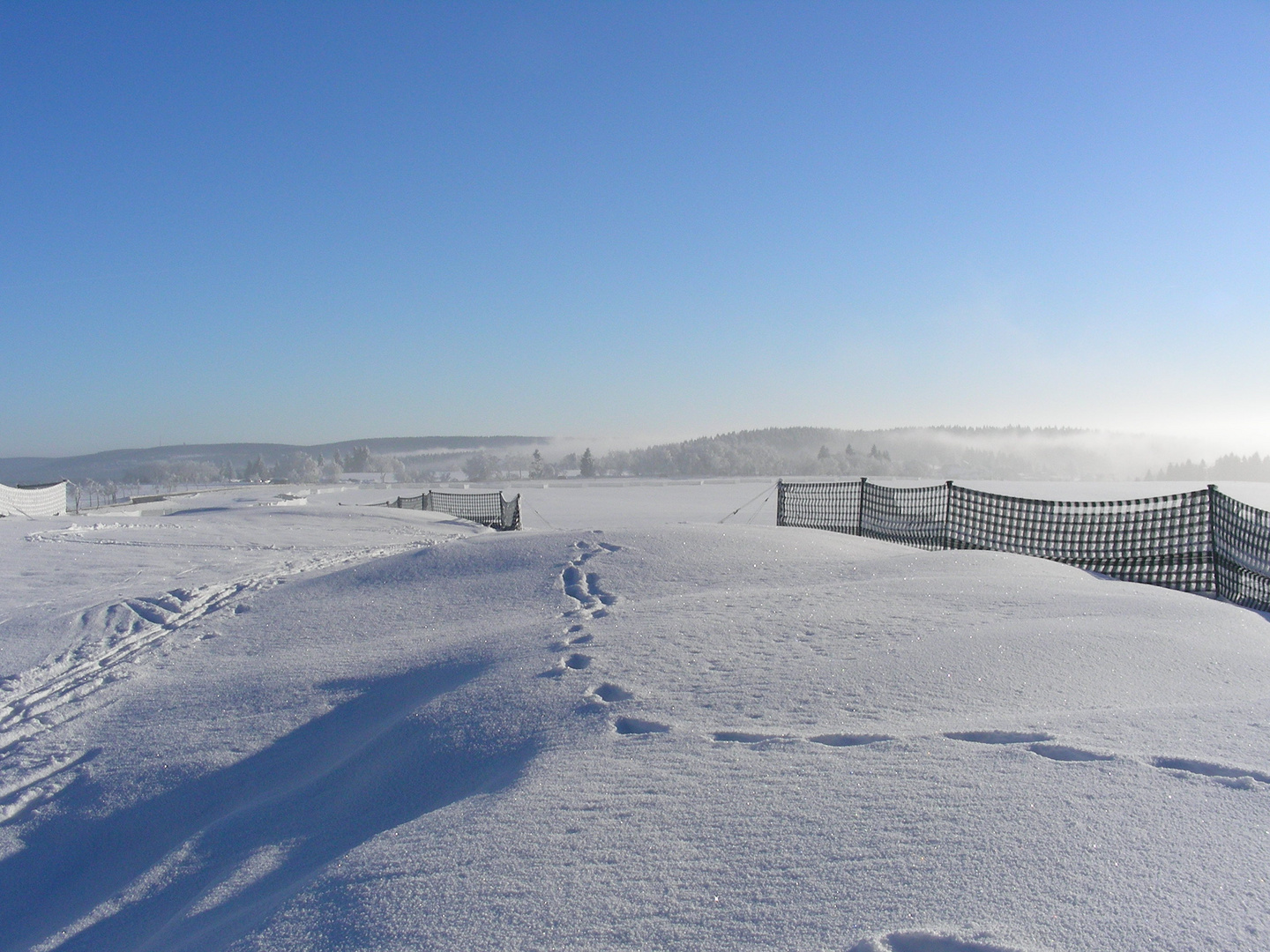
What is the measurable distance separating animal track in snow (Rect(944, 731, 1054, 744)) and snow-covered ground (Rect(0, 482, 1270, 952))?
0.04ft

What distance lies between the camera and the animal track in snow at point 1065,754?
9.32 feet

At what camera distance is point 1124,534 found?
10.9 meters

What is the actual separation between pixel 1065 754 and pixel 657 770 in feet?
4.96

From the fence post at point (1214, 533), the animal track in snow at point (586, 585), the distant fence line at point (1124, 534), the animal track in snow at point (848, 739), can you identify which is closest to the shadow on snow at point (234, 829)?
the animal track in snow at point (848, 739)

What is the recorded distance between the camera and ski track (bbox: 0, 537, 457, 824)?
419 cm

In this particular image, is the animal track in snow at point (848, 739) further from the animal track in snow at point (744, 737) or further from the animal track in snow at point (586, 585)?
the animal track in snow at point (586, 585)

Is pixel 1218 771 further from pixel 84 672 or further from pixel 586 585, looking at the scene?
pixel 84 672

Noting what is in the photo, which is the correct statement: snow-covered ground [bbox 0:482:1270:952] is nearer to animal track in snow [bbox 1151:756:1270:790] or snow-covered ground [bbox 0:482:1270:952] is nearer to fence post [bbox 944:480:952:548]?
animal track in snow [bbox 1151:756:1270:790]

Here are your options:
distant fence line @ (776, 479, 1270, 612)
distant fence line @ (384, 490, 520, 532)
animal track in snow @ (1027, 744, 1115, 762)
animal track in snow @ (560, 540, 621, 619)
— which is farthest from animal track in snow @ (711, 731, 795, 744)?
distant fence line @ (384, 490, 520, 532)

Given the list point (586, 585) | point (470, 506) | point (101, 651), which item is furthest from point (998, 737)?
point (470, 506)

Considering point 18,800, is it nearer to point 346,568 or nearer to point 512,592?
point 512,592

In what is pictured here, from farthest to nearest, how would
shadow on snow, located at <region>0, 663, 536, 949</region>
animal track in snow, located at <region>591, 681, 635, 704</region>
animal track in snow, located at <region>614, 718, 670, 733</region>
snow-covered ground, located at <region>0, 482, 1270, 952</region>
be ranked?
1. animal track in snow, located at <region>591, 681, 635, 704</region>
2. animal track in snow, located at <region>614, 718, 670, 733</region>
3. shadow on snow, located at <region>0, 663, 536, 949</region>
4. snow-covered ground, located at <region>0, 482, 1270, 952</region>

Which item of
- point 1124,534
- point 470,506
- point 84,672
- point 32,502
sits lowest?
point 470,506

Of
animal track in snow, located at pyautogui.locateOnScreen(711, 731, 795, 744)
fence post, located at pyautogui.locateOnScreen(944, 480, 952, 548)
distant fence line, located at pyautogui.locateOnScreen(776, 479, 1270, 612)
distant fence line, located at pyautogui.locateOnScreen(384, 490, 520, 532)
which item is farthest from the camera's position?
distant fence line, located at pyautogui.locateOnScreen(384, 490, 520, 532)
